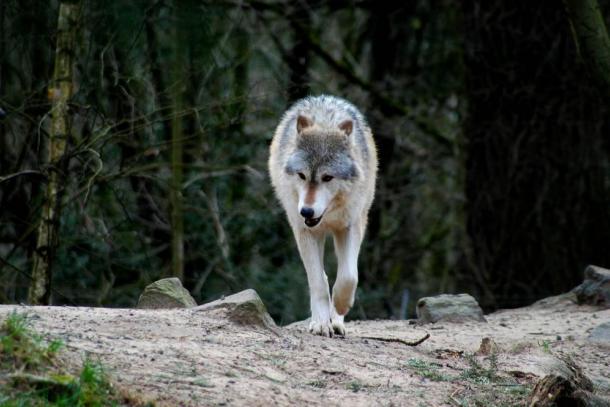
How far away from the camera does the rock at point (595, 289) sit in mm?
9000

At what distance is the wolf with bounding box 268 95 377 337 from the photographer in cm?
677

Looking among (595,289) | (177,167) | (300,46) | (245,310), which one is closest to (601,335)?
(595,289)

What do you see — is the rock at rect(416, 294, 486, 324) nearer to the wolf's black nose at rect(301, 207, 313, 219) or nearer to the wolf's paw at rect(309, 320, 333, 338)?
the wolf's paw at rect(309, 320, 333, 338)

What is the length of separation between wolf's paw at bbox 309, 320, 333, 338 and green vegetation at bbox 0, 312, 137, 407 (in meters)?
2.58

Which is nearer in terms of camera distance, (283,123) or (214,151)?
(283,123)

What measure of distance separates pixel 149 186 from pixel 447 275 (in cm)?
436

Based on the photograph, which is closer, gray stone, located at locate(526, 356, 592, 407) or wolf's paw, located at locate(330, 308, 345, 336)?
gray stone, located at locate(526, 356, 592, 407)

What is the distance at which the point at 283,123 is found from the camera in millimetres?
7875

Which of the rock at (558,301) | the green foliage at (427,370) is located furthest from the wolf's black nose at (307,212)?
the rock at (558,301)

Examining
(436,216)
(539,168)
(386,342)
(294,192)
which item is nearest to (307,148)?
(294,192)

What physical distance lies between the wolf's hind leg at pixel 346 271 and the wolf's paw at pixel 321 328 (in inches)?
10.1

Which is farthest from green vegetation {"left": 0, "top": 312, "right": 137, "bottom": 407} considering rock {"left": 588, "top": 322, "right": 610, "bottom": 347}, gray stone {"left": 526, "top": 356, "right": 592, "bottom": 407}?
rock {"left": 588, "top": 322, "right": 610, "bottom": 347}

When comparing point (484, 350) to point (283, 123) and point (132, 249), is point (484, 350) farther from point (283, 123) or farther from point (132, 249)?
point (132, 249)

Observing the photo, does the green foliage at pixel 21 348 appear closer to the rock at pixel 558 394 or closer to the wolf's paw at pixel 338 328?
the rock at pixel 558 394
